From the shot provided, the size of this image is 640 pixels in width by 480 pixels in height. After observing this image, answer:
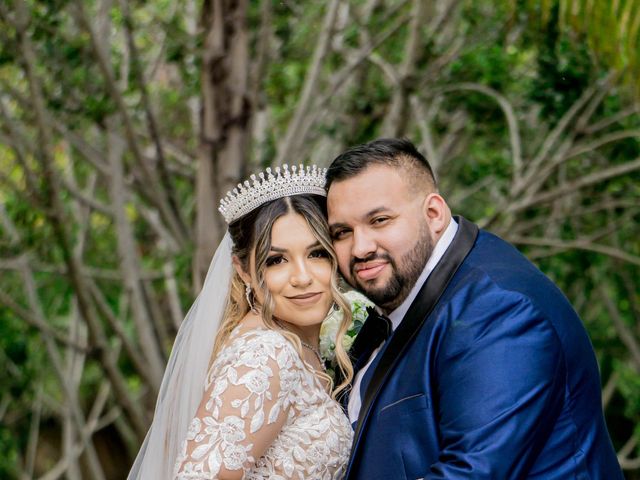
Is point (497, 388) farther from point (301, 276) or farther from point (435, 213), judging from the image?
point (301, 276)

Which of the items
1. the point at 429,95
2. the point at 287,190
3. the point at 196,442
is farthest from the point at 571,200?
the point at 196,442

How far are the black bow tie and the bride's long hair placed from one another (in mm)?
95

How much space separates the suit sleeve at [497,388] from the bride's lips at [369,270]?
41 cm

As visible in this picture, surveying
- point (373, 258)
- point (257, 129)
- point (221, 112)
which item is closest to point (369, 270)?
point (373, 258)

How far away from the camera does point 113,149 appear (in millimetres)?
7121

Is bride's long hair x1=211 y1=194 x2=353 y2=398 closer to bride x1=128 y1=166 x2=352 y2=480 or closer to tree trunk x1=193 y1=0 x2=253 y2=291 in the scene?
bride x1=128 y1=166 x2=352 y2=480

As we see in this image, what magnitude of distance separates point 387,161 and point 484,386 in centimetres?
88

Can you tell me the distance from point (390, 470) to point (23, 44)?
423 centimetres

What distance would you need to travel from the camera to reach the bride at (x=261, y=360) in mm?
3008

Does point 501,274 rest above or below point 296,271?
below

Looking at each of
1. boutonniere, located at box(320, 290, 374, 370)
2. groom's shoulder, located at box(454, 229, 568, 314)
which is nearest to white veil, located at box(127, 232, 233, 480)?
boutonniere, located at box(320, 290, 374, 370)

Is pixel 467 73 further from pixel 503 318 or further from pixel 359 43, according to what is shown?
pixel 503 318

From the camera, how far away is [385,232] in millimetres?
3084

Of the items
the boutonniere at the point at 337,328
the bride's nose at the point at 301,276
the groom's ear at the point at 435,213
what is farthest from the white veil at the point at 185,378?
the groom's ear at the point at 435,213
